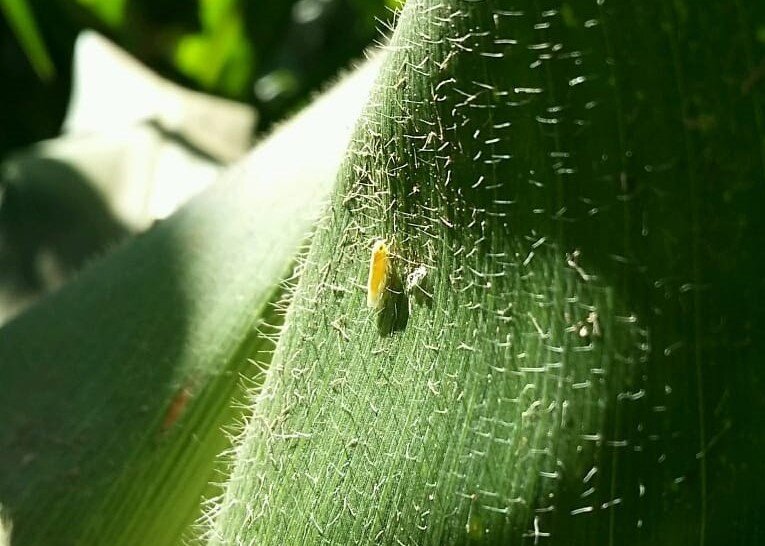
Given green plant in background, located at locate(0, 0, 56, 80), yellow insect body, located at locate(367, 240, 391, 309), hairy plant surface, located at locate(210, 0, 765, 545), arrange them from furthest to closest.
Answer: green plant in background, located at locate(0, 0, 56, 80) < yellow insect body, located at locate(367, 240, 391, 309) < hairy plant surface, located at locate(210, 0, 765, 545)

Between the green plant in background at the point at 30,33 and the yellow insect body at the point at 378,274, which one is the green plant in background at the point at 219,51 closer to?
the green plant in background at the point at 30,33

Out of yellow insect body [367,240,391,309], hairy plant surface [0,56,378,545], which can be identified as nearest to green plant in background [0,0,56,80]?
hairy plant surface [0,56,378,545]

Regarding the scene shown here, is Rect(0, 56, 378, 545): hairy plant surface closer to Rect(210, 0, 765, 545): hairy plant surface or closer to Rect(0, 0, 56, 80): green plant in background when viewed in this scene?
Rect(210, 0, 765, 545): hairy plant surface

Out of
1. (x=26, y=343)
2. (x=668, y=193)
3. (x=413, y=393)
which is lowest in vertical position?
(x=26, y=343)

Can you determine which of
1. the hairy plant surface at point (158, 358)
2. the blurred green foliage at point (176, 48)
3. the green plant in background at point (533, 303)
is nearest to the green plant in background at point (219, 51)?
the blurred green foliage at point (176, 48)

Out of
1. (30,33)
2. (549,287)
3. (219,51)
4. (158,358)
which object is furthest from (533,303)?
(30,33)

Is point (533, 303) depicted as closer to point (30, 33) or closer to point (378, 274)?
point (378, 274)

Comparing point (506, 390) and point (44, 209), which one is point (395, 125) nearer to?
point (506, 390)

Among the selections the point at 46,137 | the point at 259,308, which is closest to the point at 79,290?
the point at 259,308
